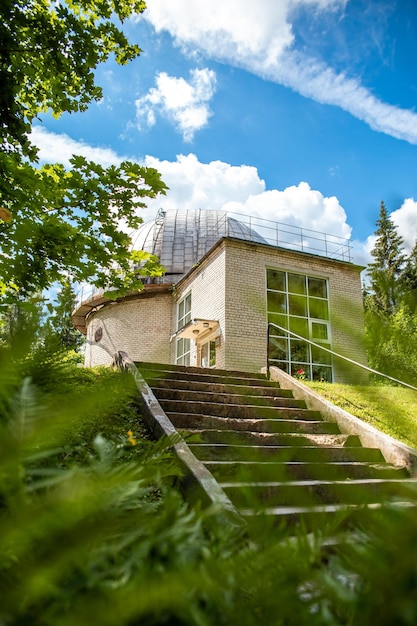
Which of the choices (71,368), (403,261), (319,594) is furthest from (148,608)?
(403,261)

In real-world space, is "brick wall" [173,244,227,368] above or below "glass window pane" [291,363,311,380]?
above

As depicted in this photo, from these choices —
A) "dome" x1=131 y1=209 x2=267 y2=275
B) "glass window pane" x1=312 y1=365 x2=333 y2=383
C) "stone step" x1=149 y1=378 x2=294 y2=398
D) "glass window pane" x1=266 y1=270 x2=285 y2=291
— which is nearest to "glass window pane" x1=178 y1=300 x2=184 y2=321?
"dome" x1=131 y1=209 x2=267 y2=275

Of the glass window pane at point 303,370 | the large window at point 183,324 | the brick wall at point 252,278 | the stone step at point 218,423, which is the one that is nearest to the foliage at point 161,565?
the stone step at point 218,423

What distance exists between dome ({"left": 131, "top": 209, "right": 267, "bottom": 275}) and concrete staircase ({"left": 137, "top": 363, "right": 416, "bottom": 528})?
10.8 meters

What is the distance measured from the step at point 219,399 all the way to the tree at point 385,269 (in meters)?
5.45

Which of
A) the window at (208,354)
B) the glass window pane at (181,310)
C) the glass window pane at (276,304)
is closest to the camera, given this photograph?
the glass window pane at (276,304)

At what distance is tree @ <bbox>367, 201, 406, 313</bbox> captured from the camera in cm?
62

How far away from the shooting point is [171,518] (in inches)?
15.7

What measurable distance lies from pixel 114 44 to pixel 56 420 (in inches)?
279

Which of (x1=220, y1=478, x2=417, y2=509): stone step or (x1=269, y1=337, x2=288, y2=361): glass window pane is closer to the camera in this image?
(x1=220, y1=478, x2=417, y2=509): stone step

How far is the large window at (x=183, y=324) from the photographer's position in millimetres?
14949

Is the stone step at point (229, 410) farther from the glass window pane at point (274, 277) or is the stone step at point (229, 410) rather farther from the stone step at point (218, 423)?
the glass window pane at point (274, 277)

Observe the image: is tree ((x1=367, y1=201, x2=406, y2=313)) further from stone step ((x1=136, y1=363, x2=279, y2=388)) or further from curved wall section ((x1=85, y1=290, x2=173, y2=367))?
curved wall section ((x1=85, y1=290, x2=173, y2=367))

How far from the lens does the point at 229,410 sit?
611cm
